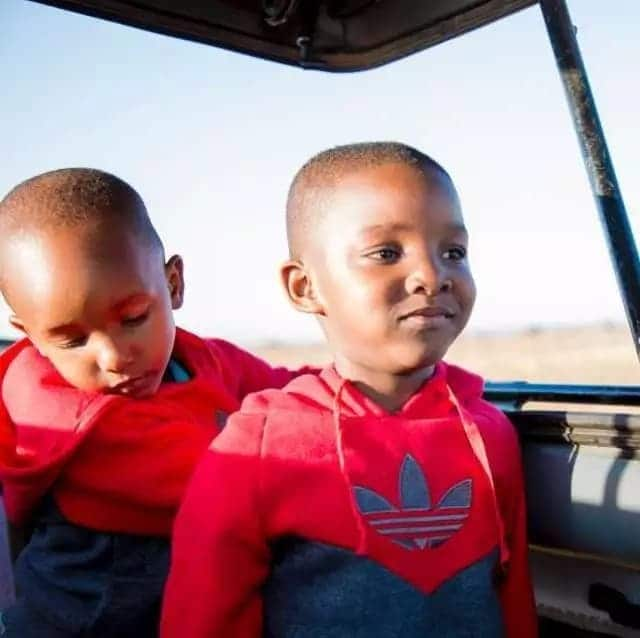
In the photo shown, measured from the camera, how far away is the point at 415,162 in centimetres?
146

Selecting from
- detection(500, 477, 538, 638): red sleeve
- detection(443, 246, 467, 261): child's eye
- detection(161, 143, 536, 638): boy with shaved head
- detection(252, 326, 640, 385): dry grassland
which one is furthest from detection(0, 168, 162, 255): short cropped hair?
detection(252, 326, 640, 385): dry grassland

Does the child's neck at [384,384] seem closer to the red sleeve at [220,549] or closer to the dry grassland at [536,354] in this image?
the red sleeve at [220,549]

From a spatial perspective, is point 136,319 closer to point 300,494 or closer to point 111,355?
point 111,355

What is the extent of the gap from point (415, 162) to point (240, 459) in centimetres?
58

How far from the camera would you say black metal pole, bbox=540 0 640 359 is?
1.86 m

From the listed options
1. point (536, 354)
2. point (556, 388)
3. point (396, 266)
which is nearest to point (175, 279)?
point (396, 266)

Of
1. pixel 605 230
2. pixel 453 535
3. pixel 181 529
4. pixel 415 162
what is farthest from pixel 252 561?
pixel 605 230

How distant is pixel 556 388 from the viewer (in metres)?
2.08

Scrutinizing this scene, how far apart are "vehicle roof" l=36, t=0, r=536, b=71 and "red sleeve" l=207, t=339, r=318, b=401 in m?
0.77

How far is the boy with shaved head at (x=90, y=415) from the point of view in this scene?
1502 millimetres

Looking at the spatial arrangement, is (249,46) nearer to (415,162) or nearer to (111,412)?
(415,162)

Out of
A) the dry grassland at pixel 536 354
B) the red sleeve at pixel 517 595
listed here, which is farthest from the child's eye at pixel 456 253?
the dry grassland at pixel 536 354

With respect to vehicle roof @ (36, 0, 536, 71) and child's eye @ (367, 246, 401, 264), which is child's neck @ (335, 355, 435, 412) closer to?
child's eye @ (367, 246, 401, 264)

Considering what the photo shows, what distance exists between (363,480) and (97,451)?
50 cm
